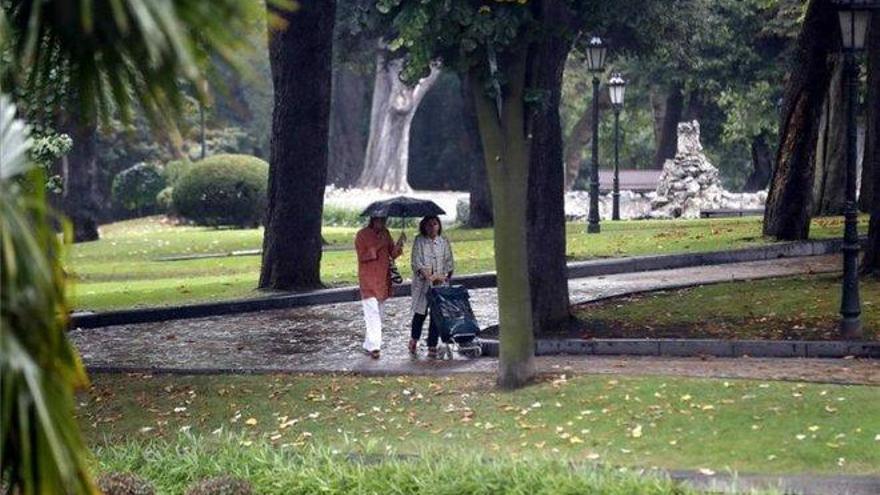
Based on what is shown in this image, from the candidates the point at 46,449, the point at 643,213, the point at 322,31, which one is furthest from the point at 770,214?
the point at 46,449

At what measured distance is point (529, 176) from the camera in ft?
57.2

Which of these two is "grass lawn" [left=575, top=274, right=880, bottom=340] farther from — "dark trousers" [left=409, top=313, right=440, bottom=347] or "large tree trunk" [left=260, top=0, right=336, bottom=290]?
"large tree trunk" [left=260, top=0, right=336, bottom=290]

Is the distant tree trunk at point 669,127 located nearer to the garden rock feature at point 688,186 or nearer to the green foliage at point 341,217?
the garden rock feature at point 688,186

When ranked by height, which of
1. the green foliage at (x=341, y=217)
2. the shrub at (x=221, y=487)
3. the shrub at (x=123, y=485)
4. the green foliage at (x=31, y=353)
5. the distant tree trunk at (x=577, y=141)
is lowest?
the shrub at (x=221, y=487)

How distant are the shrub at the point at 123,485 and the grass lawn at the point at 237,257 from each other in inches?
448

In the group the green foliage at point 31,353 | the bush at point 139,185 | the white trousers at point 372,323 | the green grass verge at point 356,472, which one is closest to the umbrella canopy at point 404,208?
the white trousers at point 372,323

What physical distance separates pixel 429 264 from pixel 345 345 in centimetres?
173

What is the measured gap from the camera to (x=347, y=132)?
60250 millimetres

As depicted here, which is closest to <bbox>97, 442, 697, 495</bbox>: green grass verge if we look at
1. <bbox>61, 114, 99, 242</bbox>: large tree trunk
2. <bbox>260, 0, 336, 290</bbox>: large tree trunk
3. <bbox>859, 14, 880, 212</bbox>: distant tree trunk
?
<bbox>260, 0, 336, 290</bbox>: large tree trunk

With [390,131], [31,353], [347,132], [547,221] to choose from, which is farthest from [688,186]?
[31,353]

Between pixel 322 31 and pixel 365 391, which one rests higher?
pixel 322 31

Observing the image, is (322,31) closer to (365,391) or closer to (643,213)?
(365,391)

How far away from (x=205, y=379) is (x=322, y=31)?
29.3ft

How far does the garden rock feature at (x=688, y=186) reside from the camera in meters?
46.3
